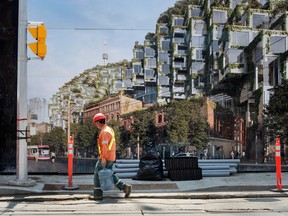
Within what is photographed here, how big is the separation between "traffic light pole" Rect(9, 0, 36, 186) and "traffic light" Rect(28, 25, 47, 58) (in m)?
0.41

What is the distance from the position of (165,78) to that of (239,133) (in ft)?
98.4

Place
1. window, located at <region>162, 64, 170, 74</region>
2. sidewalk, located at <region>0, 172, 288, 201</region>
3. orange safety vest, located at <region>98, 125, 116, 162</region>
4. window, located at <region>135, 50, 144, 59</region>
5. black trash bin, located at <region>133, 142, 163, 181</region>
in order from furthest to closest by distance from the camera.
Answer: window, located at <region>135, 50, 144, 59</region> → window, located at <region>162, 64, 170, 74</region> → black trash bin, located at <region>133, 142, 163, 181</region> → sidewalk, located at <region>0, 172, 288, 201</region> → orange safety vest, located at <region>98, 125, 116, 162</region>

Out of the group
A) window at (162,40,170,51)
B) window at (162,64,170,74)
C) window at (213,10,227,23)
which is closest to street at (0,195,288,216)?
window at (213,10,227,23)

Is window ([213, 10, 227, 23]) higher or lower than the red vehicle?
higher

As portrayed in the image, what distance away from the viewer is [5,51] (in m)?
11.3

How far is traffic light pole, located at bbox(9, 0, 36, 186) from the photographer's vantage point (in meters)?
8.73

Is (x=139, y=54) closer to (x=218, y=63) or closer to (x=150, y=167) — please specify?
(x=218, y=63)

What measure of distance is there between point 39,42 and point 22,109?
156cm

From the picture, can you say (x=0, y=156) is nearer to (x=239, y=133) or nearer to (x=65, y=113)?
(x=239, y=133)

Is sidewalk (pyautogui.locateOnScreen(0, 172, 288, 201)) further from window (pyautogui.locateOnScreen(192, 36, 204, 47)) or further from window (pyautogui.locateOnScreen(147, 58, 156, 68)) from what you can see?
window (pyautogui.locateOnScreen(147, 58, 156, 68))

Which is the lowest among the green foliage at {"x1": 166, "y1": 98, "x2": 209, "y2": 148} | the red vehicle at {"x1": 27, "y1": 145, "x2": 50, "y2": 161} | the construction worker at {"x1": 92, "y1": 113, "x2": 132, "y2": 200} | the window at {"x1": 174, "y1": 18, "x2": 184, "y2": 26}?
the red vehicle at {"x1": 27, "y1": 145, "x2": 50, "y2": 161}

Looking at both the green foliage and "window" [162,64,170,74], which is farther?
"window" [162,64,170,74]

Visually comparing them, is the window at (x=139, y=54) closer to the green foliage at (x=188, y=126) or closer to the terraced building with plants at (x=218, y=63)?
the terraced building with plants at (x=218, y=63)

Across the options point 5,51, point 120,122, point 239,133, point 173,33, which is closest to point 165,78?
point 173,33
